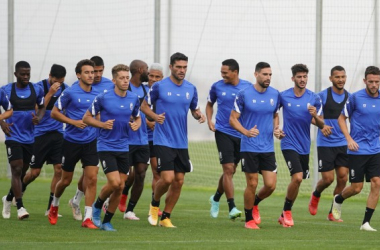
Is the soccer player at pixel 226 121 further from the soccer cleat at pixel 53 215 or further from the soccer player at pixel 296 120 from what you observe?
the soccer cleat at pixel 53 215

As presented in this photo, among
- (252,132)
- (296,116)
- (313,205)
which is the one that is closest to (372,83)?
(296,116)

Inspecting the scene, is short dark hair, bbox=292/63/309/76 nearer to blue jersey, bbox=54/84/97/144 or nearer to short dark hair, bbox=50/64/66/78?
blue jersey, bbox=54/84/97/144

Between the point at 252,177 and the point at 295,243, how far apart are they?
245 centimetres

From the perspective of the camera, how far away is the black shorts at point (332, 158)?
17.0 m

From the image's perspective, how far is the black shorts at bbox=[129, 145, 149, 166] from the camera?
16500 mm

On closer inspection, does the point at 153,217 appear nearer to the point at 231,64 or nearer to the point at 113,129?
the point at 113,129

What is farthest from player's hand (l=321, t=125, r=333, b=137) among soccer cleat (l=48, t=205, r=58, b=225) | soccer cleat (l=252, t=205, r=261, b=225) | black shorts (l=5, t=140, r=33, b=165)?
black shorts (l=5, t=140, r=33, b=165)

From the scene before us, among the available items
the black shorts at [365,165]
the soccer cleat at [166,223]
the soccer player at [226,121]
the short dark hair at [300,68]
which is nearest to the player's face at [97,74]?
the soccer player at [226,121]

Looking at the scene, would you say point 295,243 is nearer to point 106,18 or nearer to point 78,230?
point 78,230

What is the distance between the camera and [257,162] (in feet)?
48.9

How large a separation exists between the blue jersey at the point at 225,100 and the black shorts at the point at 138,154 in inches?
49.4

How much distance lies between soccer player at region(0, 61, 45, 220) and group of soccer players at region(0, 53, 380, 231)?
0.05 feet

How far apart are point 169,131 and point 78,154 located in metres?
1.42

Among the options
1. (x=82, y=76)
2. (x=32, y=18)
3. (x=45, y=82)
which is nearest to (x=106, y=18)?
(x=32, y=18)
